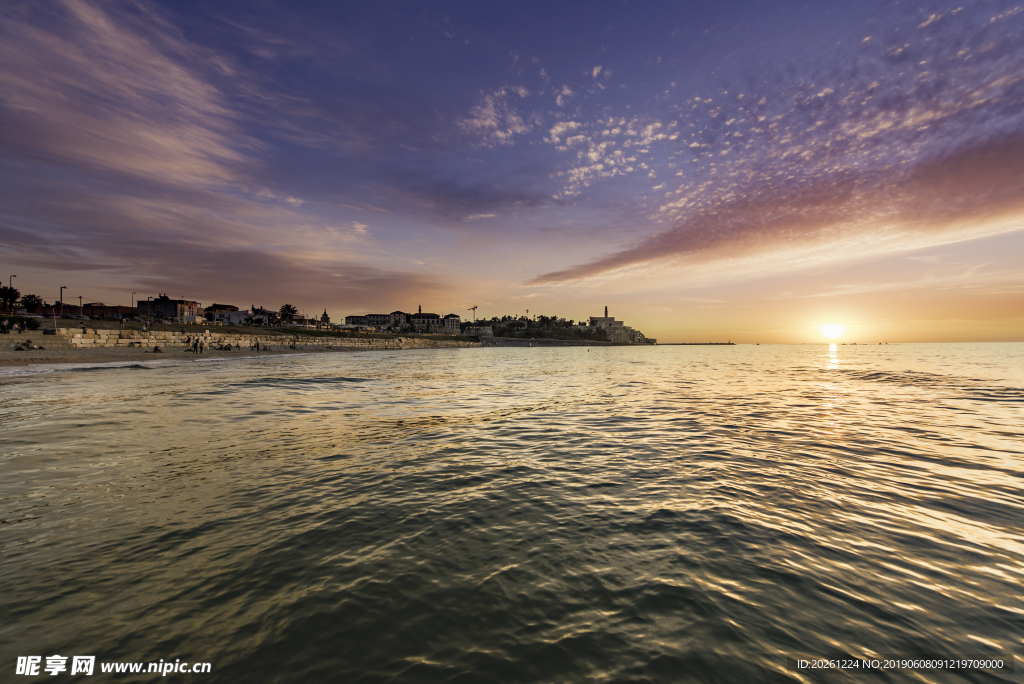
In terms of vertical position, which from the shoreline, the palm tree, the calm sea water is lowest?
the shoreline

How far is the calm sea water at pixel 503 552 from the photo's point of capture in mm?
4160

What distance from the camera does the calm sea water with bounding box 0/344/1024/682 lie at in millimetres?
4160

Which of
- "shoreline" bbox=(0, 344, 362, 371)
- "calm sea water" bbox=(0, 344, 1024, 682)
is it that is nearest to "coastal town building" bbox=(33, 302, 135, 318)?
"shoreline" bbox=(0, 344, 362, 371)

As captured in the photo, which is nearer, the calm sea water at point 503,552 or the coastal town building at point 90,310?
the calm sea water at point 503,552

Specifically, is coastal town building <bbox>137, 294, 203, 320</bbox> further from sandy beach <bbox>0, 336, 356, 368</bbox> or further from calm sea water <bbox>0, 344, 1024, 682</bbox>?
calm sea water <bbox>0, 344, 1024, 682</bbox>

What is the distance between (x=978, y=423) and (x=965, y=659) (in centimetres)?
1966

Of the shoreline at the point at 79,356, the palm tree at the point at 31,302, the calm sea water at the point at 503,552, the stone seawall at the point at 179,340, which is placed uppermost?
the palm tree at the point at 31,302

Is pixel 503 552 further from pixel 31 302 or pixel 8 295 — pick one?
pixel 31 302

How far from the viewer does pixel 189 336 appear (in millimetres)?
76500

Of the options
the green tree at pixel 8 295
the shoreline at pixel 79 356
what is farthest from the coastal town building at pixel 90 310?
the shoreline at pixel 79 356

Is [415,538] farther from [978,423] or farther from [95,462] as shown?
[978,423]

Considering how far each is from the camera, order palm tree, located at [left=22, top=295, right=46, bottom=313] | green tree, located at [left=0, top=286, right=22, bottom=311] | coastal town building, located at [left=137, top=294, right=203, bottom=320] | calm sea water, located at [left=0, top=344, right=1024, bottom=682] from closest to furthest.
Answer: calm sea water, located at [left=0, top=344, right=1024, bottom=682] < green tree, located at [left=0, top=286, right=22, bottom=311] < palm tree, located at [left=22, top=295, right=46, bottom=313] < coastal town building, located at [left=137, top=294, right=203, bottom=320]

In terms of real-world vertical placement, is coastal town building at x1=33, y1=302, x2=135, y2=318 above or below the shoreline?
above

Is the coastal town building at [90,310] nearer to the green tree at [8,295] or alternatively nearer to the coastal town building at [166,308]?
the coastal town building at [166,308]
